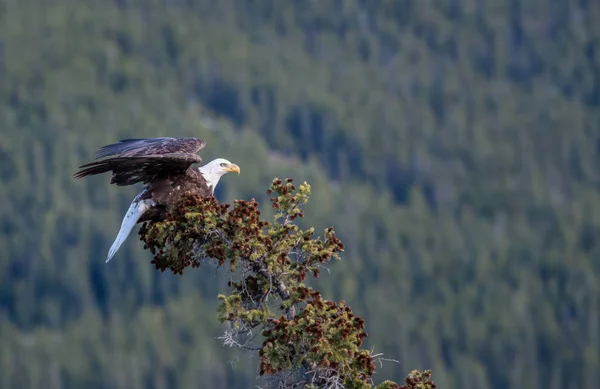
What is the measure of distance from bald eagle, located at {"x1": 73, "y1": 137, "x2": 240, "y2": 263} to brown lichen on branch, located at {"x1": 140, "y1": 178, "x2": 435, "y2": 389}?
201cm

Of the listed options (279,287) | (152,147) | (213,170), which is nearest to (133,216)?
(152,147)

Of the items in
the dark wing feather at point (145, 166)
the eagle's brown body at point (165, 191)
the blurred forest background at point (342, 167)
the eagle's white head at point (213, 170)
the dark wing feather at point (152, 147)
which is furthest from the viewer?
the blurred forest background at point (342, 167)

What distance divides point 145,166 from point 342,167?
104 m

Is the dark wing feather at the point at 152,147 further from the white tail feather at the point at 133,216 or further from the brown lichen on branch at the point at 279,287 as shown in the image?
the brown lichen on branch at the point at 279,287

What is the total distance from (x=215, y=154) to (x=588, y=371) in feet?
106

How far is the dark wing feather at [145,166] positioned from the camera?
17.1m

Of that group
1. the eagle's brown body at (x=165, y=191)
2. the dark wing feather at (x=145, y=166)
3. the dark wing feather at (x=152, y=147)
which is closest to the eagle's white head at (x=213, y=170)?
the dark wing feather at (x=152, y=147)

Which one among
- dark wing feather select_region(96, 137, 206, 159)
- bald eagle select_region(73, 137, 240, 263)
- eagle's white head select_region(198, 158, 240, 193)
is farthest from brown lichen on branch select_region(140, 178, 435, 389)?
eagle's white head select_region(198, 158, 240, 193)

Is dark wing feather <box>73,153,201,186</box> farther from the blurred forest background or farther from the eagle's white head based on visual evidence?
the blurred forest background

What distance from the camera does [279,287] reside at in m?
14.6

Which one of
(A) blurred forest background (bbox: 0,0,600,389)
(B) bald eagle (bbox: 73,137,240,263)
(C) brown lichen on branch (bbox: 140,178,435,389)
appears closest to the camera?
(C) brown lichen on branch (bbox: 140,178,435,389)

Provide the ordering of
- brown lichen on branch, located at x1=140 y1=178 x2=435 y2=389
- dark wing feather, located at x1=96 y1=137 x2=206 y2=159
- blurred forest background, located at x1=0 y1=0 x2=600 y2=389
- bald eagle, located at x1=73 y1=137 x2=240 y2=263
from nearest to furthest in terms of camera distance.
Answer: brown lichen on branch, located at x1=140 y1=178 x2=435 y2=389
bald eagle, located at x1=73 y1=137 x2=240 y2=263
dark wing feather, located at x1=96 y1=137 x2=206 y2=159
blurred forest background, located at x1=0 y1=0 x2=600 y2=389

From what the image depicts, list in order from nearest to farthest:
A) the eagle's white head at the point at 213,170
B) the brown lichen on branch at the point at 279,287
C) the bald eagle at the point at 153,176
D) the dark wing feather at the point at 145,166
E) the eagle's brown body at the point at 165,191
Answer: the brown lichen on branch at the point at 279,287 < the dark wing feather at the point at 145,166 < the bald eagle at the point at 153,176 < the eagle's brown body at the point at 165,191 < the eagle's white head at the point at 213,170

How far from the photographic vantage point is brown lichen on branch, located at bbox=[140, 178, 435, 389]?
45.8 ft
